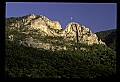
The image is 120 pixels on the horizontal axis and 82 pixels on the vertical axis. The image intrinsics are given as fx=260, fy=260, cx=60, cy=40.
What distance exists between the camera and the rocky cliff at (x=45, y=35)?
1082 inches

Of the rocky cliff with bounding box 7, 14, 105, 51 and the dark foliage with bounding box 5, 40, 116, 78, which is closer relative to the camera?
the dark foliage with bounding box 5, 40, 116, 78

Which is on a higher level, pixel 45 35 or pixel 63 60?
pixel 45 35

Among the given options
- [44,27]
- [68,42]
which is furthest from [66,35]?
[44,27]

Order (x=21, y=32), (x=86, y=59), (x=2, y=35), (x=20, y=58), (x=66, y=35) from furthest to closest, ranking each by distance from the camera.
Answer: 1. (x=66, y=35)
2. (x=21, y=32)
3. (x=86, y=59)
4. (x=20, y=58)
5. (x=2, y=35)

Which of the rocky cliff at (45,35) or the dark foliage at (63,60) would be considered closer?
the dark foliage at (63,60)

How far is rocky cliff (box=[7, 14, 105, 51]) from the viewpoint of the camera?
2748 centimetres

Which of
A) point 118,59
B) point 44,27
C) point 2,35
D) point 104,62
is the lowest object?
point 104,62

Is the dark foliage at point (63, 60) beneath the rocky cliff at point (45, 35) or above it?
beneath

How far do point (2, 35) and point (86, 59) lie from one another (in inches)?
985

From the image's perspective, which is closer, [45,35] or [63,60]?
[63,60]

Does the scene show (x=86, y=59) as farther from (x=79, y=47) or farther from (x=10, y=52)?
(x=10, y=52)

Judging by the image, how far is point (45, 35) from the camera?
29531 mm

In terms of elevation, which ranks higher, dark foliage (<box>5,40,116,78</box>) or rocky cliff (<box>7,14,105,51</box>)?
rocky cliff (<box>7,14,105,51</box>)

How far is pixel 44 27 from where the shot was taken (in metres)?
32.3
